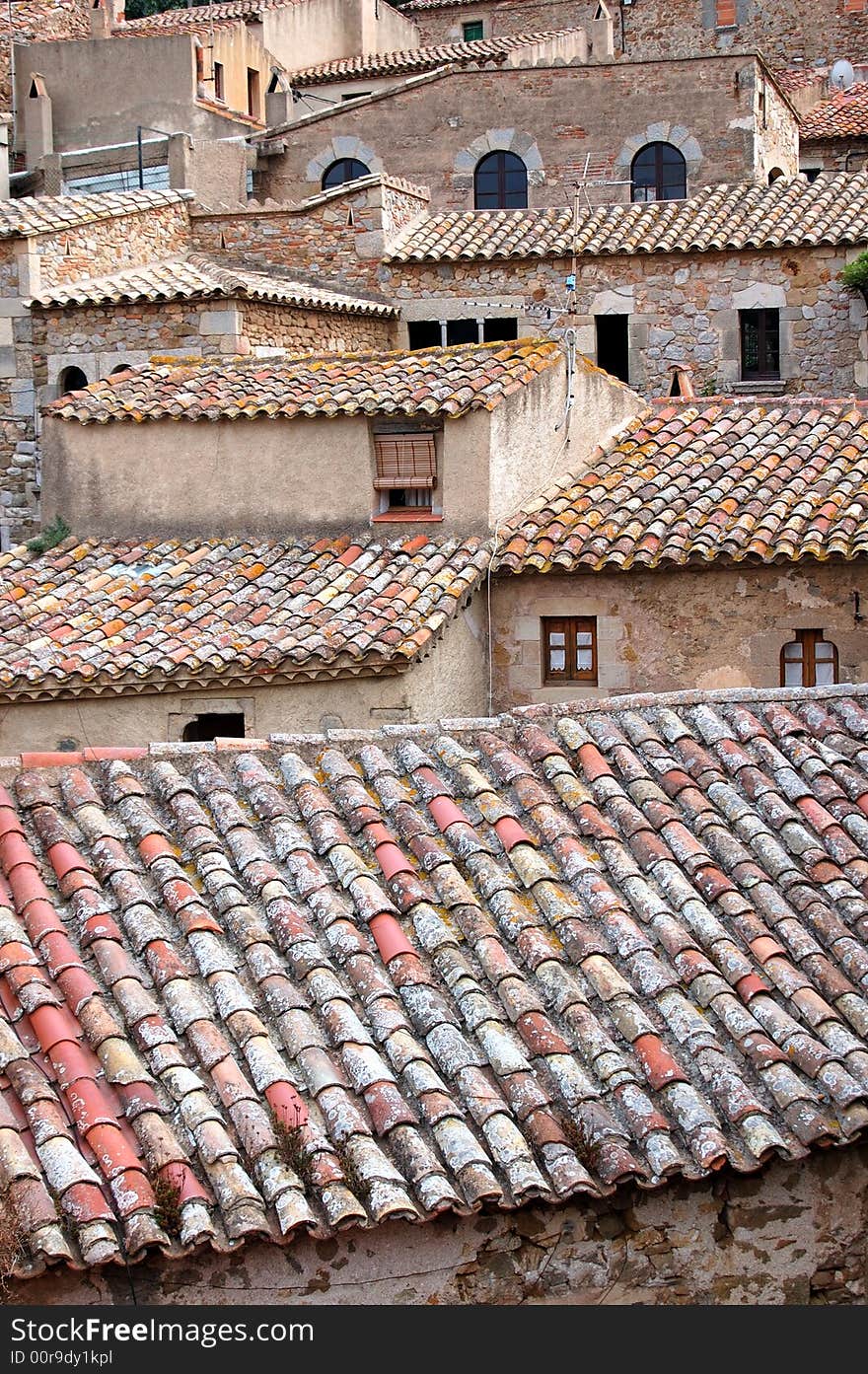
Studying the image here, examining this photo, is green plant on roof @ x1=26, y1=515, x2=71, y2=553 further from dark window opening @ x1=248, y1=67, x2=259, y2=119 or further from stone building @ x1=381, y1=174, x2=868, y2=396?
dark window opening @ x1=248, y1=67, x2=259, y2=119

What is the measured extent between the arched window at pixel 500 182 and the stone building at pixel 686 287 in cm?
337

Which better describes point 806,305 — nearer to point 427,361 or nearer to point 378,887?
point 427,361

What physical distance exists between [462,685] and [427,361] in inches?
138

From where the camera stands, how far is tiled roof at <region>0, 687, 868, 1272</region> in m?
6.62

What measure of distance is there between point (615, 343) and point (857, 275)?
333 centimetres

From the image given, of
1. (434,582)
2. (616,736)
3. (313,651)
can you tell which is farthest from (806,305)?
(616,736)

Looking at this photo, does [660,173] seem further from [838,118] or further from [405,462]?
[405,462]

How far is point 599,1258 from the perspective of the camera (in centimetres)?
705

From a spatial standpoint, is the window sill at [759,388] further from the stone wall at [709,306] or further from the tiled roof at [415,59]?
the tiled roof at [415,59]

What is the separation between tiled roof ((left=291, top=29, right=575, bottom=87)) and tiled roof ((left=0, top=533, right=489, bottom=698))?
18054 mm

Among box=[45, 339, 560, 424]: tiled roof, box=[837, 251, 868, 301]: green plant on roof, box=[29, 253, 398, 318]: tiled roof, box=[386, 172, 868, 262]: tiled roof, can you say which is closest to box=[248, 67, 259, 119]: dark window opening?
box=[386, 172, 868, 262]: tiled roof

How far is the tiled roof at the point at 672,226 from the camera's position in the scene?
79.0 feet

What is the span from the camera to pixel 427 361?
1767 centimetres
